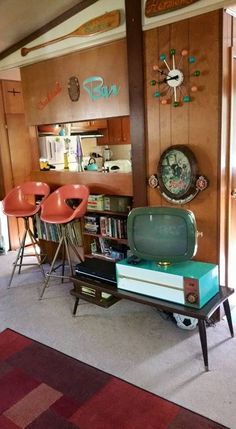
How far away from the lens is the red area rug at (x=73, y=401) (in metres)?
1.76

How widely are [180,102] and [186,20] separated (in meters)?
0.54

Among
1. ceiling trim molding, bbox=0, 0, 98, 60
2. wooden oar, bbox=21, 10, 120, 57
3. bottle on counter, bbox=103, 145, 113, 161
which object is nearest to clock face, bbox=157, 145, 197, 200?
wooden oar, bbox=21, 10, 120, 57

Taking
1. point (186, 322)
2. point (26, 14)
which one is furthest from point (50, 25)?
point (186, 322)

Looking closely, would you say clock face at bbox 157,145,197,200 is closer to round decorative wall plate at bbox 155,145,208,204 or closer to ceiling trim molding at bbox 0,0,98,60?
round decorative wall plate at bbox 155,145,208,204

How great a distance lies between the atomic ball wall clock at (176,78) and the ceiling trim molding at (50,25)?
949 millimetres

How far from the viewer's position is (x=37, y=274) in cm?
380

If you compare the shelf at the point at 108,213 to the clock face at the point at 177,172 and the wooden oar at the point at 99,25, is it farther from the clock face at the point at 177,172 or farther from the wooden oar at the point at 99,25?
the wooden oar at the point at 99,25

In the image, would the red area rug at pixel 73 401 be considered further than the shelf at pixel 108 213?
No

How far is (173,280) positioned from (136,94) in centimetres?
150

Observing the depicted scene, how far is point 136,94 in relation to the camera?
9.07 feet

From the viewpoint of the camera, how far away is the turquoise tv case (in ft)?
7.08

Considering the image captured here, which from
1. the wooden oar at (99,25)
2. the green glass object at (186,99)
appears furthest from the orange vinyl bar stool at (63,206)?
the wooden oar at (99,25)

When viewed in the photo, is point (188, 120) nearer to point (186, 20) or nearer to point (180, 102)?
point (180, 102)

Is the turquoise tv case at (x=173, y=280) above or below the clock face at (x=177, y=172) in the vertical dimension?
below
